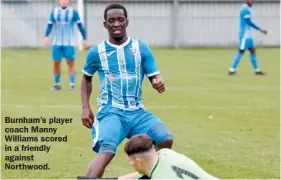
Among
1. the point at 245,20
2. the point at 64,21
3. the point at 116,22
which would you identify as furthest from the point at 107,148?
the point at 245,20

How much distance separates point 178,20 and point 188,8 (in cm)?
78

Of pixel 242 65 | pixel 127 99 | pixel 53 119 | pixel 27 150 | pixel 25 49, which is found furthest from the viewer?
pixel 25 49

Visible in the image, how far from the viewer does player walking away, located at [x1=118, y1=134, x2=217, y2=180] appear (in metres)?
5.61

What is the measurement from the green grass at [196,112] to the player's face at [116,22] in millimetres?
2456

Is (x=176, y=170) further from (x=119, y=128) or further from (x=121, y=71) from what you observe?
(x=121, y=71)

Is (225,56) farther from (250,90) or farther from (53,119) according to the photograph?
(53,119)

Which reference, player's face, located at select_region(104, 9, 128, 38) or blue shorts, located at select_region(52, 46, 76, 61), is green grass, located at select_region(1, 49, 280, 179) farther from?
player's face, located at select_region(104, 9, 128, 38)

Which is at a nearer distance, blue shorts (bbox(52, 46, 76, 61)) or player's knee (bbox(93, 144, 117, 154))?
player's knee (bbox(93, 144, 117, 154))

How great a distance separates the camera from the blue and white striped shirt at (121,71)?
7738mm

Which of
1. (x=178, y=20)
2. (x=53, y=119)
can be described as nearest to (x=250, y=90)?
(x=53, y=119)

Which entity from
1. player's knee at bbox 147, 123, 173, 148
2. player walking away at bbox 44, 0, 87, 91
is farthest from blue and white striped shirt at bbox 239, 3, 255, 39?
player's knee at bbox 147, 123, 173, 148

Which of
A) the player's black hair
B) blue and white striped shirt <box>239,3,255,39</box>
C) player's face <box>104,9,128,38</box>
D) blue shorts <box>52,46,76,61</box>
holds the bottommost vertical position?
blue shorts <box>52,46,76,61</box>

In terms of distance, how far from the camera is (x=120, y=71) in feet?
25.4

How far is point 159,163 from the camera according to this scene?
5.67 m
